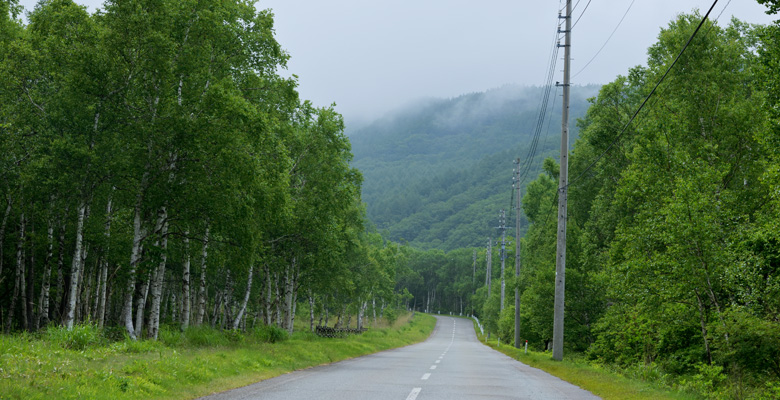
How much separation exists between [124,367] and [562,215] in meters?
18.1

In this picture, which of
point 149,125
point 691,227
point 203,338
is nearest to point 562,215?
point 691,227

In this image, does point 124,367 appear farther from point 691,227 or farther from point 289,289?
point 289,289

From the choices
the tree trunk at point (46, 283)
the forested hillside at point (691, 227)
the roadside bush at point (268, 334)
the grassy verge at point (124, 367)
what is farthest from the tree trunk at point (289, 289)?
the forested hillside at point (691, 227)

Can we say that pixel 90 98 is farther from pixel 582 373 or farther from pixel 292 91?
pixel 582 373

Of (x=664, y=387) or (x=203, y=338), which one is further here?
(x=203, y=338)

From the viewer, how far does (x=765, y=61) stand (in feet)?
37.7

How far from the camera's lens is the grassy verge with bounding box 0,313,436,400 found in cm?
780

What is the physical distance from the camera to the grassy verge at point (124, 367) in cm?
780

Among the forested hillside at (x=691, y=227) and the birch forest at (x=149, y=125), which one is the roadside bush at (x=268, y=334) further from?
the forested hillside at (x=691, y=227)

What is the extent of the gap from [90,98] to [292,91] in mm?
7726

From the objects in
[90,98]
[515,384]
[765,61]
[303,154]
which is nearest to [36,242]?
[90,98]

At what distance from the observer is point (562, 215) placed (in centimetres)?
2356

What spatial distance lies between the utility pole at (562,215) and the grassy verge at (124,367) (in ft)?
34.8

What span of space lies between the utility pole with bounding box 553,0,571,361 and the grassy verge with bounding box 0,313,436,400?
10.6 metres
